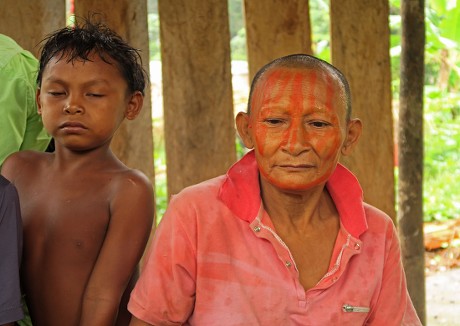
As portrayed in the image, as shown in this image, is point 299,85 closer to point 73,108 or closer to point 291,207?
point 291,207

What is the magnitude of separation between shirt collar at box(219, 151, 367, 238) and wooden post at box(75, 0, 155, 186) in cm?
114

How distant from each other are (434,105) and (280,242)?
24.2ft

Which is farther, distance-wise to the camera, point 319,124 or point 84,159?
point 84,159

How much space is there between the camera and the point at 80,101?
284 centimetres

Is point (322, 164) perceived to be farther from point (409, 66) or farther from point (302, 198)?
point (409, 66)

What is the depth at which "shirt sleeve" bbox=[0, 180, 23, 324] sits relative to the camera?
2.55 m

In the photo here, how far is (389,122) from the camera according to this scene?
409 cm

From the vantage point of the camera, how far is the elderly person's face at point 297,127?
8.37ft

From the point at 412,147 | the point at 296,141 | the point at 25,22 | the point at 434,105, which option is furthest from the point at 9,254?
the point at 434,105

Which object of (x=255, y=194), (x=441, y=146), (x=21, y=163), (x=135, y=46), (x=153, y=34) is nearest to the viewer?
(x=255, y=194)

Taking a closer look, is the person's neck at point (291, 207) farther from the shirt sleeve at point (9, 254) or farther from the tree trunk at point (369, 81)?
the tree trunk at point (369, 81)

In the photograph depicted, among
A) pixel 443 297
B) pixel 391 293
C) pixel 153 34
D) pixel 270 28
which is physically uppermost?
pixel 153 34

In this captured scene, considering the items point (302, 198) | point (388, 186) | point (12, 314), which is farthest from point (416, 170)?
point (12, 314)

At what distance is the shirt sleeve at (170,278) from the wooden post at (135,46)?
1294 mm
